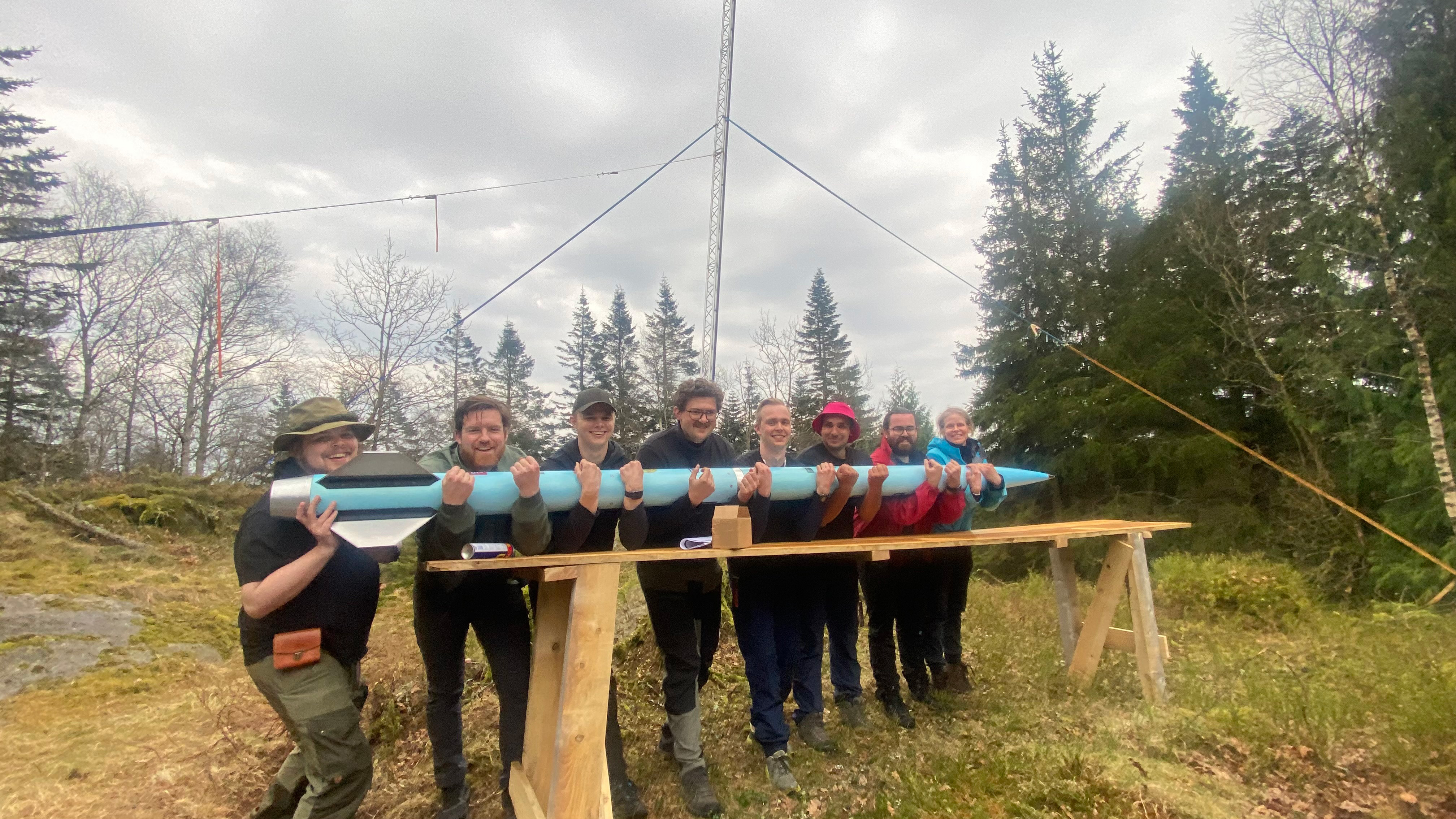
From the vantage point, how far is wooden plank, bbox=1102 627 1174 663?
5.02 m

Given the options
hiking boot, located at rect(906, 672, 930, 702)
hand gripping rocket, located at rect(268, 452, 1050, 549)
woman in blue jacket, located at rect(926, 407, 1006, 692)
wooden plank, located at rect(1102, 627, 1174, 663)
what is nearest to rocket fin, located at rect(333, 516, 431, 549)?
hand gripping rocket, located at rect(268, 452, 1050, 549)

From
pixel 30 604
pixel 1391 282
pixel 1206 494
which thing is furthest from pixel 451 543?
pixel 1206 494

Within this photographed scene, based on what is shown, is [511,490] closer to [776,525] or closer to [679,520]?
[679,520]

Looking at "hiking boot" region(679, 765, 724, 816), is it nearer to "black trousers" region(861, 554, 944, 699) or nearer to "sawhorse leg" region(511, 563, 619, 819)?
"sawhorse leg" region(511, 563, 619, 819)

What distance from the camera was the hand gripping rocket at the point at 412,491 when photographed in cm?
274

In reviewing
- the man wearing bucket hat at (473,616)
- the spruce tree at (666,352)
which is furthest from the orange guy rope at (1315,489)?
the spruce tree at (666,352)

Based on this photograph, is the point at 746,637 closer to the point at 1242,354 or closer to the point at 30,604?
the point at 30,604

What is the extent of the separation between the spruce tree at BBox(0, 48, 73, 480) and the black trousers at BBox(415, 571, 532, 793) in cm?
1968

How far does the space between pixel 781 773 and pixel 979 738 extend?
129 centimetres

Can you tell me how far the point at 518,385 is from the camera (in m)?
33.3

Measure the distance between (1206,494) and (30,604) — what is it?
17.4 metres

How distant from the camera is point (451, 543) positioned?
3.04 metres

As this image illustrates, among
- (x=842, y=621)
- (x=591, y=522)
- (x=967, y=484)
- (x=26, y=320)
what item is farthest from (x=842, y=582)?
(x=26, y=320)

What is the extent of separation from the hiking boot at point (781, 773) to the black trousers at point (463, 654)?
123cm
